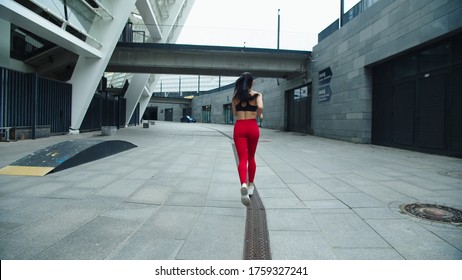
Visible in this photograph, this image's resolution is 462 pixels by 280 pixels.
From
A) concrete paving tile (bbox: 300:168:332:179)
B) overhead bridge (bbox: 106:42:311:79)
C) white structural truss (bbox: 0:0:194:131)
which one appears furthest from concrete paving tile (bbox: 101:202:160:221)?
overhead bridge (bbox: 106:42:311:79)

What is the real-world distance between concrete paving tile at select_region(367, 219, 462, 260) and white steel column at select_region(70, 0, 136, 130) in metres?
17.5

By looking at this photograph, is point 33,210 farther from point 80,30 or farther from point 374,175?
point 80,30

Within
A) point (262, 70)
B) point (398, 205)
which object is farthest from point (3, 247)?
point (262, 70)

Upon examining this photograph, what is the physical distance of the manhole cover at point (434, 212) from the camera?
3.50 meters

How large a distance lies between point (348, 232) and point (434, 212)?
1.51m

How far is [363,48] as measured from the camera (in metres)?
14.2

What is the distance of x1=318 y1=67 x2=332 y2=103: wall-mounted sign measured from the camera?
17.9 m

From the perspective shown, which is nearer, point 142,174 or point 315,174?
point 142,174

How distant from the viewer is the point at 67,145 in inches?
297

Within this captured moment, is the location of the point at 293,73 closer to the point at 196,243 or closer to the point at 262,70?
the point at 262,70

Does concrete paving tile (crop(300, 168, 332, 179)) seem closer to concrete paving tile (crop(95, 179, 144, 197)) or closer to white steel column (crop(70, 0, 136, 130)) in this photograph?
concrete paving tile (crop(95, 179, 144, 197))

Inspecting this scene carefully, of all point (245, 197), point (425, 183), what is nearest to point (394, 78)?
point (425, 183)

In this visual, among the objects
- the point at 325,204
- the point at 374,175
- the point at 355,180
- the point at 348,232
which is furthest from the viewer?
the point at 374,175
